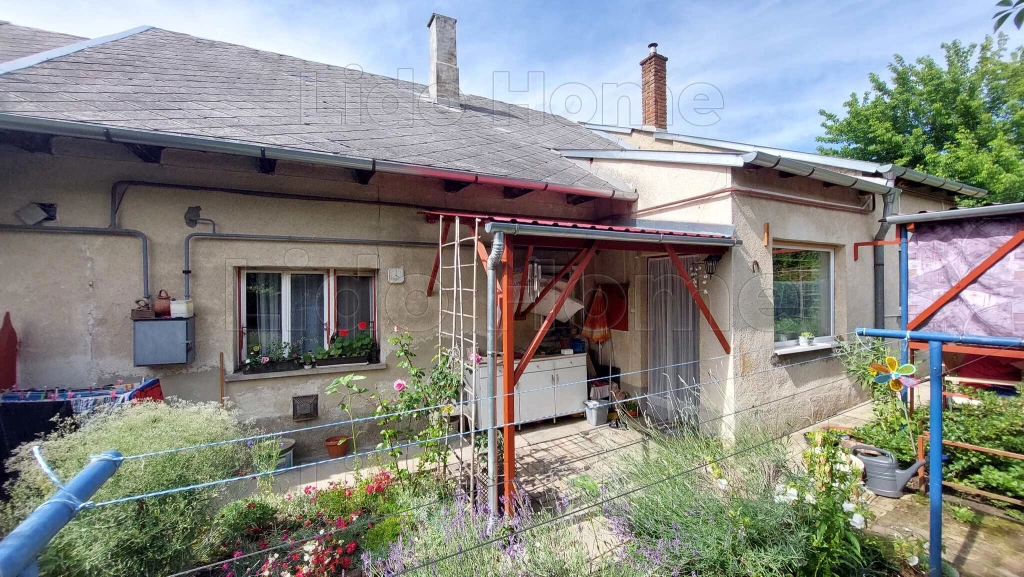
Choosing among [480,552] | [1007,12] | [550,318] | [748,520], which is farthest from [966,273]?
[480,552]

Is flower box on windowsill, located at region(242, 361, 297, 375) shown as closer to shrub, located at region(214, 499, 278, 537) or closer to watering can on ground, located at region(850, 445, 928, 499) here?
shrub, located at region(214, 499, 278, 537)

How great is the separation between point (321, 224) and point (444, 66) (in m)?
5.04

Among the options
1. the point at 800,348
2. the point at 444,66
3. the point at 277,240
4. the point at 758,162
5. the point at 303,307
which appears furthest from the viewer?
the point at 444,66

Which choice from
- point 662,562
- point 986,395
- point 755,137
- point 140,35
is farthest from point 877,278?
point 140,35

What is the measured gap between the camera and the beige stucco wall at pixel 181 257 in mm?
4055

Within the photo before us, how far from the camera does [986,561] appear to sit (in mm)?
3031

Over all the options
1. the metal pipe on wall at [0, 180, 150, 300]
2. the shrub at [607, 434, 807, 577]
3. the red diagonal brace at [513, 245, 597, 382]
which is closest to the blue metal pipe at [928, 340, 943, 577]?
the shrub at [607, 434, 807, 577]

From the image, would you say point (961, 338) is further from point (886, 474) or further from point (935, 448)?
point (886, 474)

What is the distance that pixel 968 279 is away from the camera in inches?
150

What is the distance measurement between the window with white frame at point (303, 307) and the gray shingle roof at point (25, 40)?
12.9 ft

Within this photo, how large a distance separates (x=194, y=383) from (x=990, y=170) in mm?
19276

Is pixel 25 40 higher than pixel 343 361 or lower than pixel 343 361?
higher

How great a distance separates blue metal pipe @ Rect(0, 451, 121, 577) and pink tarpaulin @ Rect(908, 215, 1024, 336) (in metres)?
5.92

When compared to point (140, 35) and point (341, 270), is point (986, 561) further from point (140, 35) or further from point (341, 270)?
point (140, 35)
